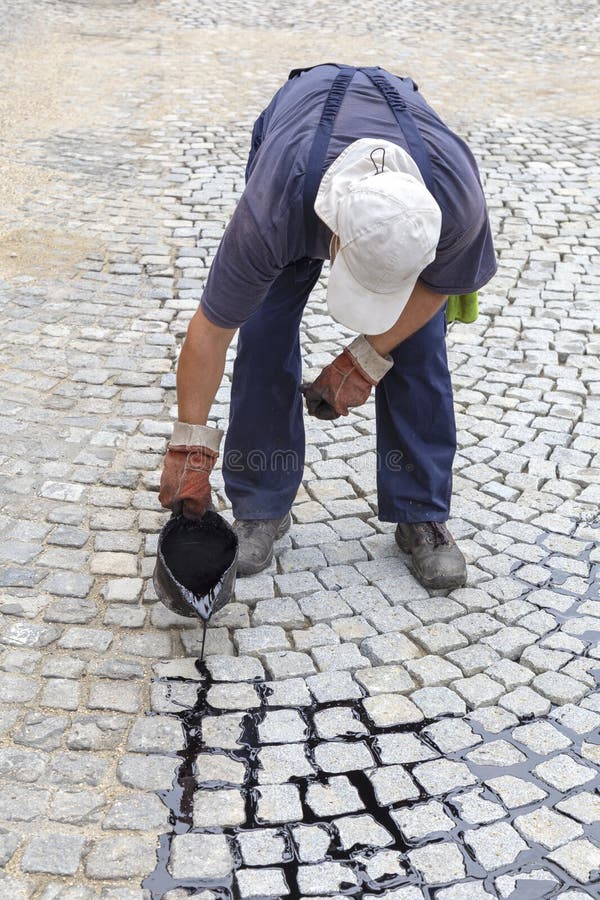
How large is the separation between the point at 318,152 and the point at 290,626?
1.68m

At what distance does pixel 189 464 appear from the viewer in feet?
11.2

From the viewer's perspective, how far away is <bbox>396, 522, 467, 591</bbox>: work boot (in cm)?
395

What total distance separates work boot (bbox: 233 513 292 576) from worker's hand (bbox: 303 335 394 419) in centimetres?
79

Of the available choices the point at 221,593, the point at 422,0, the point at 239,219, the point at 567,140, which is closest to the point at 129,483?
the point at 221,593

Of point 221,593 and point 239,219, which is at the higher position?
point 239,219

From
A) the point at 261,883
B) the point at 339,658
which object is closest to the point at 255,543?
the point at 339,658

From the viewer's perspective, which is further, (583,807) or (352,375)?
(352,375)

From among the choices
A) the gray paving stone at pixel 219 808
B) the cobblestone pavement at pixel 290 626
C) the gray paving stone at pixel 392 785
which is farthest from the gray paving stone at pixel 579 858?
the gray paving stone at pixel 219 808

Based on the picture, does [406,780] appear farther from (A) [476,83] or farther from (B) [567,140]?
(A) [476,83]

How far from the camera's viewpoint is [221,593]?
3.53 m

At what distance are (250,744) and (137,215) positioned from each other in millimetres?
4912

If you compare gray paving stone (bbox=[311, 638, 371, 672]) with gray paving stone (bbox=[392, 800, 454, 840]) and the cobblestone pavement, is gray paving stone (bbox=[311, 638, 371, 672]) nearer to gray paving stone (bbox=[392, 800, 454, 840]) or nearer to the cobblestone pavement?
the cobblestone pavement

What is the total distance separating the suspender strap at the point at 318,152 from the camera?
301 centimetres

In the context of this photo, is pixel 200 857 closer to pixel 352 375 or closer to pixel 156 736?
pixel 156 736
